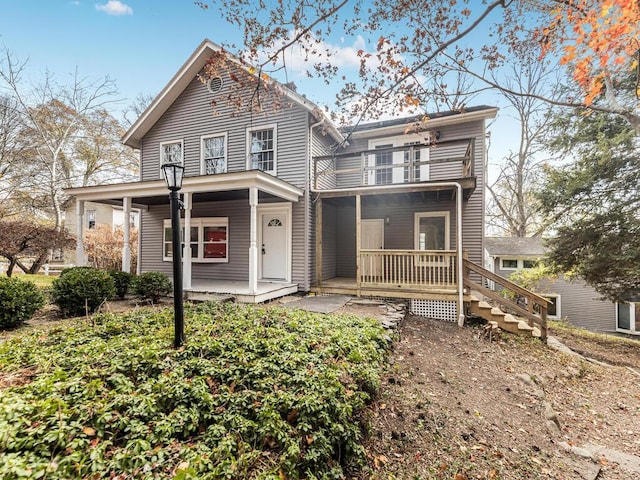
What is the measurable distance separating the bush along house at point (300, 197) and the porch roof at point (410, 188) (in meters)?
0.03

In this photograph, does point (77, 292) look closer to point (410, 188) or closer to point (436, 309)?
point (410, 188)

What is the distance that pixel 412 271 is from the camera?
8.08m

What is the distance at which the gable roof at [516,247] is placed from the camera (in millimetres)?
14539

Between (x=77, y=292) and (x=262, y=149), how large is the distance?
20.5ft

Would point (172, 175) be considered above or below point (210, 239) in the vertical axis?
above

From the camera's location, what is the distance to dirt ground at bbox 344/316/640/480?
→ 120 inches

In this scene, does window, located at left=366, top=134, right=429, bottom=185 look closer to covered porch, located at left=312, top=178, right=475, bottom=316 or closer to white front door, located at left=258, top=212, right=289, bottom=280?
covered porch, located at left=312, top=178, right=475, bottom=316

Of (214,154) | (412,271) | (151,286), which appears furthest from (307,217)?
(151,286)

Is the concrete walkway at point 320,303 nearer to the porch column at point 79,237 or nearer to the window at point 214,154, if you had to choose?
the window at point 214,154

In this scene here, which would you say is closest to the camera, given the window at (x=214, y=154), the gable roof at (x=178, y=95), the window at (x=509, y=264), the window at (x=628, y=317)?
the gable roof at (x=178, y=95)

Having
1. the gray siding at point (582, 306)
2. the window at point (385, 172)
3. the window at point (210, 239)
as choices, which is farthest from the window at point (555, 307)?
the window at point (210, 239)

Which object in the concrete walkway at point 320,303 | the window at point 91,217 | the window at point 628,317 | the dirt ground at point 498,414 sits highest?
the window at point 91,217

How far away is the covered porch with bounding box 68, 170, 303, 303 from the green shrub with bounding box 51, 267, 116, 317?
196cm

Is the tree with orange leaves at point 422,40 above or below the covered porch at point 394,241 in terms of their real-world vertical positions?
above
